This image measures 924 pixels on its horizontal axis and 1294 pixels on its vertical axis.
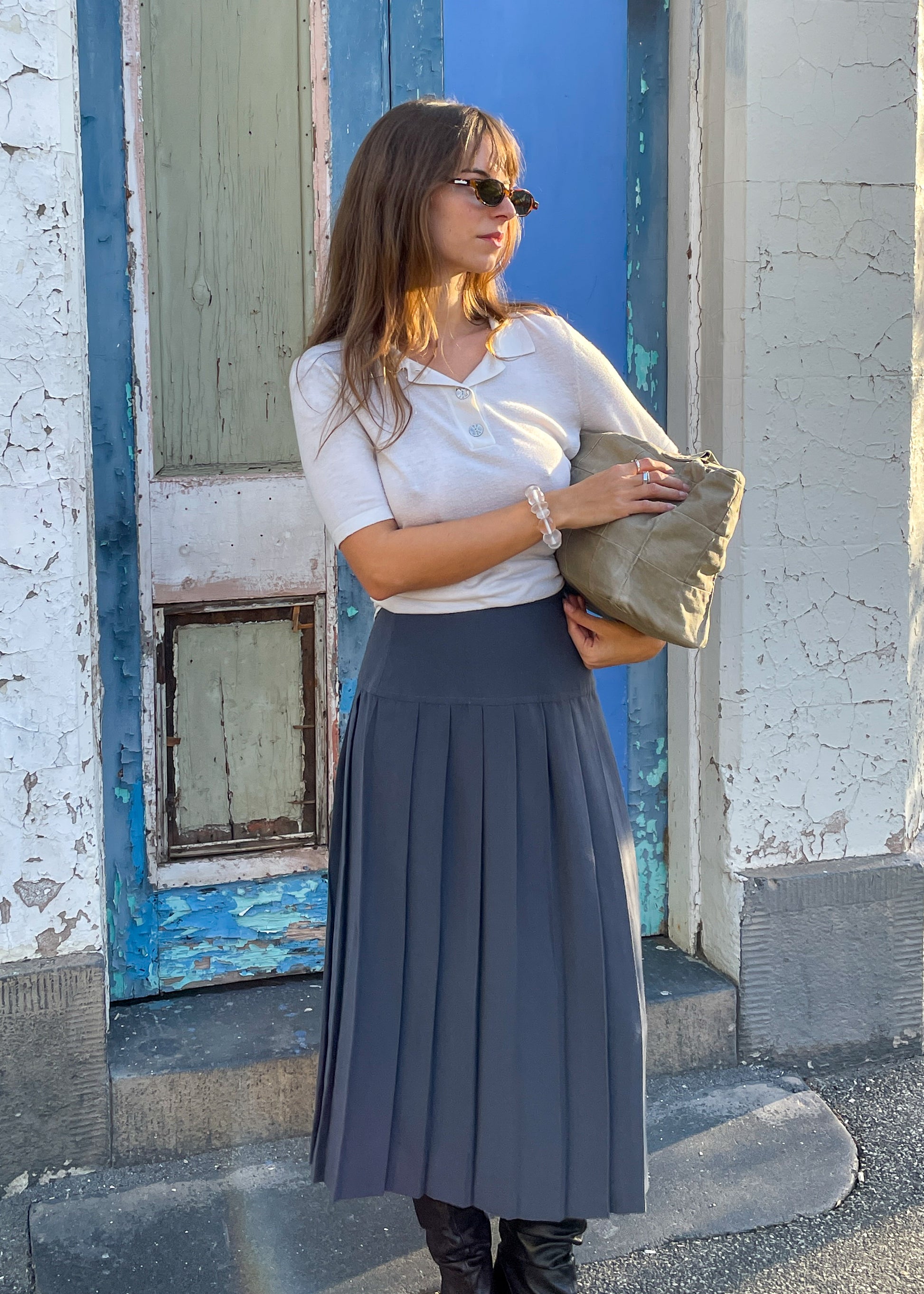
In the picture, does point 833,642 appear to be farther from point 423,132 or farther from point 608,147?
point 423,132

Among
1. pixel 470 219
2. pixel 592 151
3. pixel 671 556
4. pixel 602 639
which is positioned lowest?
pixel 602 639

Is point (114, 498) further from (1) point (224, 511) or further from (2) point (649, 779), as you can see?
(2) point (649, 779)

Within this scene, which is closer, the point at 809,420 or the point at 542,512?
the point at 542,512

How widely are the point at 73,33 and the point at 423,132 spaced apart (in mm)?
→ 870

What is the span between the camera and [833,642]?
9.78ft

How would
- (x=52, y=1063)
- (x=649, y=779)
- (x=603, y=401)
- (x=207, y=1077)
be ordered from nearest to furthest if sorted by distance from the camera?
(x=603, y=401) → (x=52, y=1063) → (x=207, y=1077) → (x=649, y=779)

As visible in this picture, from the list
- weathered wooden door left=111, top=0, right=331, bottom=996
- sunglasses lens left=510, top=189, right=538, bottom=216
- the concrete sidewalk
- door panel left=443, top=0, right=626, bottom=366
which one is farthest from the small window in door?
sunglasses lens left=510, top=189, right=538, bottom=216

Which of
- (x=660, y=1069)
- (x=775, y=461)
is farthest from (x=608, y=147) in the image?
(x=660, y=1069)

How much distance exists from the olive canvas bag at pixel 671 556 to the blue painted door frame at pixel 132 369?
106 centimetres

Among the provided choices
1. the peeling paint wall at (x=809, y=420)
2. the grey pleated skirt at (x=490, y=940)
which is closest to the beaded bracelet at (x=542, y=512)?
the grey pleated skirt at (x=490, y=940)

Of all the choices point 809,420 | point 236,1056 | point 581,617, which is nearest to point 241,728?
point 236,1056

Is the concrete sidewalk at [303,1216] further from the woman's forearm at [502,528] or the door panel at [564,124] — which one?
the door panel at [564,124]

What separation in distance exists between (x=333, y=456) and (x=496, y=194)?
0.46m

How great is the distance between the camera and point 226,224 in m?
2.72
